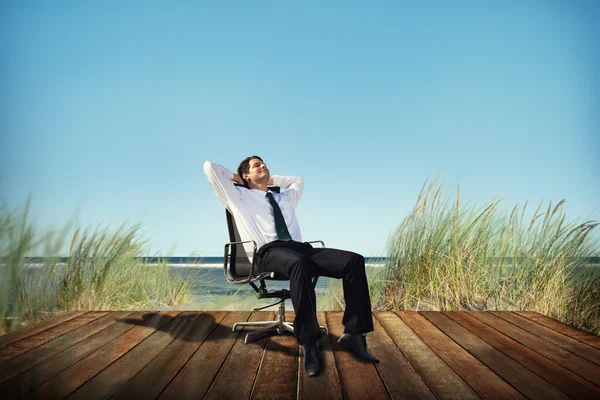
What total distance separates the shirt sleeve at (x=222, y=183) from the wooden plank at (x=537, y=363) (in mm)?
1764

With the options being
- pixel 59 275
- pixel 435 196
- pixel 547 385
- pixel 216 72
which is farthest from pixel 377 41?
pixel 547 385

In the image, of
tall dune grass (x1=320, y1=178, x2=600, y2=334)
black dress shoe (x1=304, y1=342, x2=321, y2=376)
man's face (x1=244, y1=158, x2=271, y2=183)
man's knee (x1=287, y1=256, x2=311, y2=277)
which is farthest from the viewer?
tall dune grass (x1=320, y1=178, x2=600, y2=334)

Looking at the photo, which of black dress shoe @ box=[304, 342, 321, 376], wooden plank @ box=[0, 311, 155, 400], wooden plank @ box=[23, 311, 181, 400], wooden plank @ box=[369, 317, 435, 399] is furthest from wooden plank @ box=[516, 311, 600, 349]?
wooden plank @ box=[0, 311, 155, 400]

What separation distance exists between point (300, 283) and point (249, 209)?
0.73 meters

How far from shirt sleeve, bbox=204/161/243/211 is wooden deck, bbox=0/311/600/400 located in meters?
0.85

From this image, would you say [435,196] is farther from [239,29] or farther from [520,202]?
[239,29]

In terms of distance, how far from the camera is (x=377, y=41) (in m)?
7.18

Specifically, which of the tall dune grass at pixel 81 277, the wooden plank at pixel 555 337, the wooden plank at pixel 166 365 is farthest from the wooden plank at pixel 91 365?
the wooden plank at pixel 555 337

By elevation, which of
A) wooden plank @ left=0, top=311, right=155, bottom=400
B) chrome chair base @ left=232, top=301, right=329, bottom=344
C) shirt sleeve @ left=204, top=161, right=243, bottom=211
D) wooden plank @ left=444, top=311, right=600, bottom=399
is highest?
shirt sleeve @ left=204, top=161, right=243, bottom=211

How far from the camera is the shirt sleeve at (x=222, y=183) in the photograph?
258 centimetres

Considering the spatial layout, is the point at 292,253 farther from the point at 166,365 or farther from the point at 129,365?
the point at 129,365

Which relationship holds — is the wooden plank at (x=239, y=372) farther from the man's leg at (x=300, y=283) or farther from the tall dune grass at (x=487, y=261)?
the tall dune grass at (x=487, y=261)

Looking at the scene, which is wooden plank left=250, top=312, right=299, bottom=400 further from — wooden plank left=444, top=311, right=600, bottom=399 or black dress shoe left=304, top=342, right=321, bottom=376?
wooden plank left=444, top=311, right=600, bottom=399

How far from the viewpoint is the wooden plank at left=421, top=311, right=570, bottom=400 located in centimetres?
175
